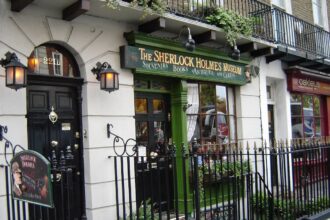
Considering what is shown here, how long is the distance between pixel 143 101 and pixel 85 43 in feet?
5.91

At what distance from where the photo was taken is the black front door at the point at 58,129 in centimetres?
657

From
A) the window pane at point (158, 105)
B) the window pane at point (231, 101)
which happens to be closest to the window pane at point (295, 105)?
the window pane at point (231, 101)

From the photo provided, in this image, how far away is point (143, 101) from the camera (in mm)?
8406

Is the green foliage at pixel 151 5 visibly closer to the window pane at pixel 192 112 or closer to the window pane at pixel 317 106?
the window pane at pixel 192 112

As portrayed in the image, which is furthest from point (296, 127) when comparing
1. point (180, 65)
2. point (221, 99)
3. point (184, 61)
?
point (180, 65)

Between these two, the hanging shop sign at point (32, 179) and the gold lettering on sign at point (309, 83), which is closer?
the hanging shop sign at point (32, 179)

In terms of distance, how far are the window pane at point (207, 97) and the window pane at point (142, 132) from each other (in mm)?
1771

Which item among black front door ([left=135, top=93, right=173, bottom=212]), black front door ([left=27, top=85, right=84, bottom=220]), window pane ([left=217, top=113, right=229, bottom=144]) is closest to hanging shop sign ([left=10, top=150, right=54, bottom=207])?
black front door ([left=27, top=85, right=84, bottom=220])

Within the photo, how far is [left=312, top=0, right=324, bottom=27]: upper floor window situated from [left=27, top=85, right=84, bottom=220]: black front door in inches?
422

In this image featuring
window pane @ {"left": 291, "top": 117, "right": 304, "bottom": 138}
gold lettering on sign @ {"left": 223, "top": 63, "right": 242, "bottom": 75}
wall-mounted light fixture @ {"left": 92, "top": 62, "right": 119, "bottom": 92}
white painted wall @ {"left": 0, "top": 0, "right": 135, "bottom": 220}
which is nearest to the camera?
white painted wall @ {"left": 0, "top": 0, "right": 135, "bottom": 220}

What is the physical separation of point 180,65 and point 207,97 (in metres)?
1.49

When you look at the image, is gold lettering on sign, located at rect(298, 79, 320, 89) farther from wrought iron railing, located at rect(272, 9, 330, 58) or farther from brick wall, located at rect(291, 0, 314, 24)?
brick wall, located at rect(291, 0, 314, 24)

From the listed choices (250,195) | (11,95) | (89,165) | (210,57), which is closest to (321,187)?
(250,195)

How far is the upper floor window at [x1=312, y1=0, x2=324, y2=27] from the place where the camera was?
49.7 feet
